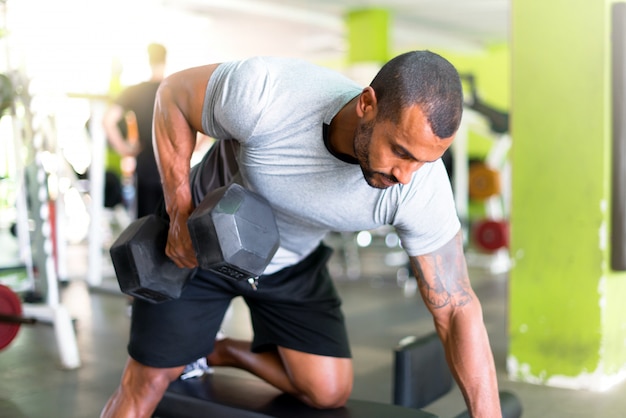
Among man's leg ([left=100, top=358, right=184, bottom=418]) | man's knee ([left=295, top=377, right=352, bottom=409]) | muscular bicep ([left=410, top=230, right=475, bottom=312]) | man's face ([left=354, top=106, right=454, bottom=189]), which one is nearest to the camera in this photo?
man's face ([left=354, top=106, right=454, bottom=189])

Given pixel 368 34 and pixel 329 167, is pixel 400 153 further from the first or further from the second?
pixel 368 34

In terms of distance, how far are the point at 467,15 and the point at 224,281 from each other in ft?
26.1

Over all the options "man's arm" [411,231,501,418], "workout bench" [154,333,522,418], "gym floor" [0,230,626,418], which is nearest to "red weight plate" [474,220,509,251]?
"gym floor" [0,230,626,418]

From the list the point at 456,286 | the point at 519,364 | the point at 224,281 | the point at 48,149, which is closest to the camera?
the point at 456,286

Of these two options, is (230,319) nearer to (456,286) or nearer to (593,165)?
(593,165)

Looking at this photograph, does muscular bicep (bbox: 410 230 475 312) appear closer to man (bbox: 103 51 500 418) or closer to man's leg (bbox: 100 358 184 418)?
man (bbox: 103 51 500 418)

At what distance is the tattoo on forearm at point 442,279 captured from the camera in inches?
59.2

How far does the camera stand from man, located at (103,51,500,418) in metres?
1.26

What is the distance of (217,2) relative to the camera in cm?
804

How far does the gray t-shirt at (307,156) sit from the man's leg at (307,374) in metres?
0.51

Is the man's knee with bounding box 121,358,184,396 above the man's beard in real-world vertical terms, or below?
below

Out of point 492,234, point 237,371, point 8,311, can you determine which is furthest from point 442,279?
point 492,234

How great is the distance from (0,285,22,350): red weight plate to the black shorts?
2.55 feet

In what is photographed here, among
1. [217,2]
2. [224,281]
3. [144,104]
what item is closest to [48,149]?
[144,104]
